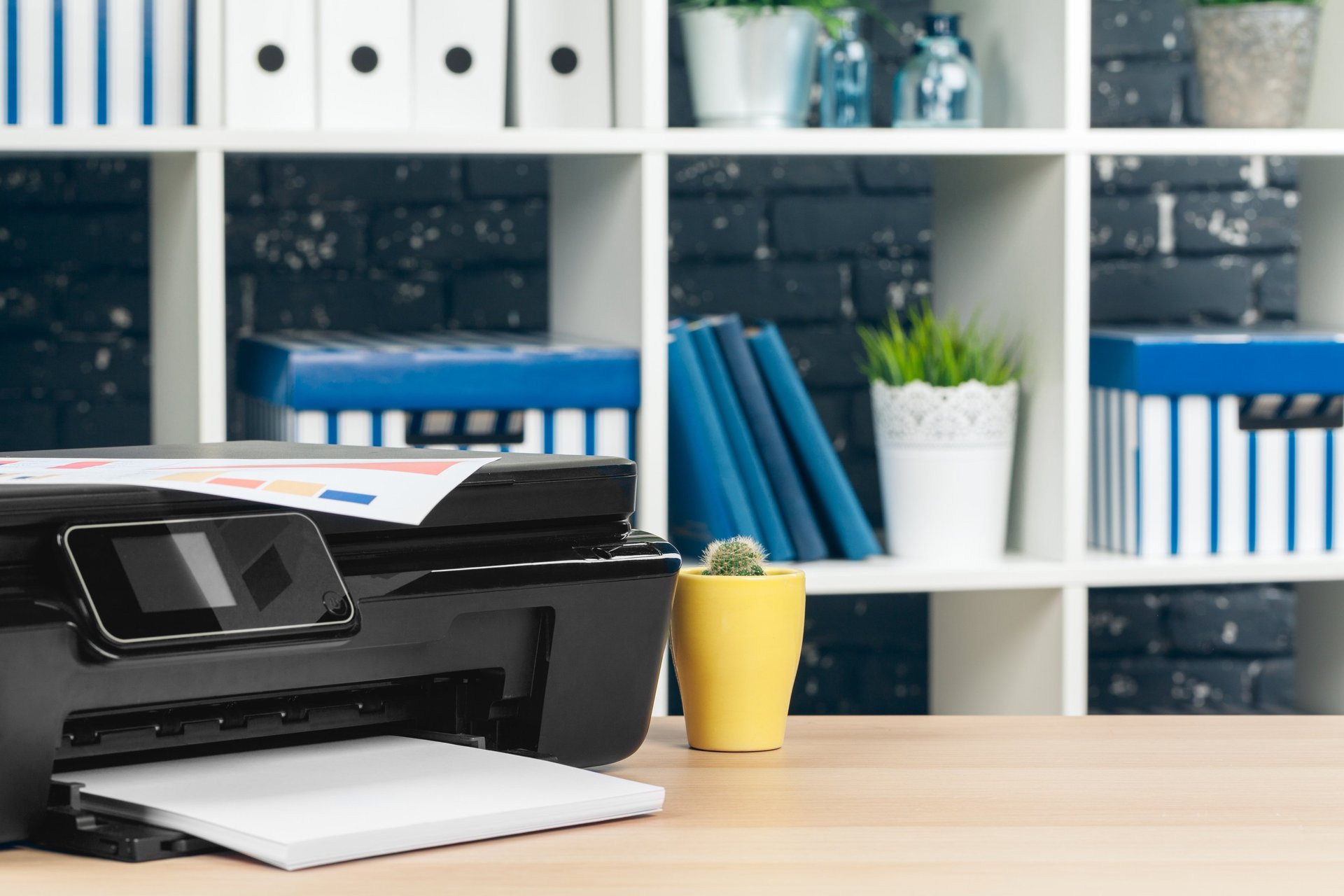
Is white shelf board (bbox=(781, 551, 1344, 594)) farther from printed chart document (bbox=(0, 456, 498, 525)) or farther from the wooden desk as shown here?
printed chart document (bbox=(0, 456, 498, 525))

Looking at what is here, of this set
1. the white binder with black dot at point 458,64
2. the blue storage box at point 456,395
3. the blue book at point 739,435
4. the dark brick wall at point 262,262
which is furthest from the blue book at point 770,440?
the dark brick wall at point 262,262

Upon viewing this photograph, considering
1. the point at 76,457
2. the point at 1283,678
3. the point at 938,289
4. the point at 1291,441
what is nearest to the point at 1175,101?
the point at 938,289

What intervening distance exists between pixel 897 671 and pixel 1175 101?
843 mm

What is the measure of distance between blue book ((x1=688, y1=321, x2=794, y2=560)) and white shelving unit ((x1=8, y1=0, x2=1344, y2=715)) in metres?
0.06

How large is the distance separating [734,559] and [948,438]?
86cm

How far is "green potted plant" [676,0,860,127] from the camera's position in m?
1.74

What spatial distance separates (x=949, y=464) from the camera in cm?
178

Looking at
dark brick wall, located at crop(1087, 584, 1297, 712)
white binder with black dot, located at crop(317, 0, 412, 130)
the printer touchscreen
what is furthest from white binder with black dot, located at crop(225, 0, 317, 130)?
dark brick wall, located at crop(1087, 584, 1297, 712)

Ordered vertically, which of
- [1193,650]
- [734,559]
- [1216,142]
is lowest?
[1193,650]

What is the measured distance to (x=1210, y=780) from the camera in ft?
2.81

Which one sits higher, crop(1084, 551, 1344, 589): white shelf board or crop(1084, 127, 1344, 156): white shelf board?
crop(1084, 127, 1344, 156): white shelf board

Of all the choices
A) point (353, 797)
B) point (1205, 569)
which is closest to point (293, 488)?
point (353, 797)

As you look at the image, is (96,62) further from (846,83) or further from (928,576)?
(928,576)

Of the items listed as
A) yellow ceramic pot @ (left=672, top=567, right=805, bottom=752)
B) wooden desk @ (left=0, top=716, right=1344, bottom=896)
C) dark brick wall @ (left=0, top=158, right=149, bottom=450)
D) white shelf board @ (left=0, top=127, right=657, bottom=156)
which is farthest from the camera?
dark brick wall @ (left=0, top=158, right=149, bottom=450)
